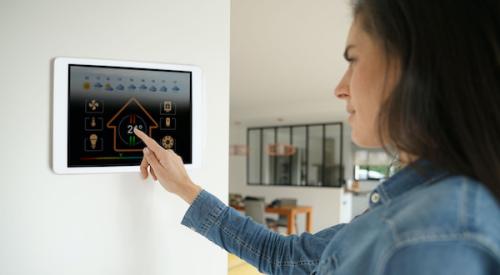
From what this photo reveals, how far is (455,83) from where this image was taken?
1.03ft

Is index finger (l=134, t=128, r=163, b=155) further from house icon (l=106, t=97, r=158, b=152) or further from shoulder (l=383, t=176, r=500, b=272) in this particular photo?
shoulder (l=383, t=176, r=500, b=272)

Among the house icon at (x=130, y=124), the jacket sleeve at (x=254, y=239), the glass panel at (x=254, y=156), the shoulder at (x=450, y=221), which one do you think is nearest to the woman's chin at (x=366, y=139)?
the shoulder at (x=450, y=221)

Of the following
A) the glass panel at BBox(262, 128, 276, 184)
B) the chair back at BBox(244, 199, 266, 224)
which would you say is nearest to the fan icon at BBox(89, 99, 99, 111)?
the chair back at BBox(244, 199, 266, 224)

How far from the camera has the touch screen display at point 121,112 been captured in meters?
0.60

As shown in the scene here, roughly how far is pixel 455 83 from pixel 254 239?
464mm

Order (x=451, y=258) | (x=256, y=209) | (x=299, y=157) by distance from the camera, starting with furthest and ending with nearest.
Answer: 1. (x=299, y=157)
2. (x=256, y=209)
3. (x=451, y=258)

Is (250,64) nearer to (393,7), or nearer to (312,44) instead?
(312,44)

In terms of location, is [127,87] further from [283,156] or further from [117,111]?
[283,156]

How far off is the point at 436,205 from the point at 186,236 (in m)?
0.50

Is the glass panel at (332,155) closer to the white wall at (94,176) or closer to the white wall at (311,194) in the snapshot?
the white wall at (311,194)

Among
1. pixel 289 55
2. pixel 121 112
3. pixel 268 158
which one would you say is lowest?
pixel 268 158

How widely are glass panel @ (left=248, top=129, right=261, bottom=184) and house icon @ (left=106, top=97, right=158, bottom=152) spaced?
23.2ft

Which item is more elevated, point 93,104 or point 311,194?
point 93,104

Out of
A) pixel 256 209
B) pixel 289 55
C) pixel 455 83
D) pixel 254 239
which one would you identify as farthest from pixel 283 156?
pixel 455 83
